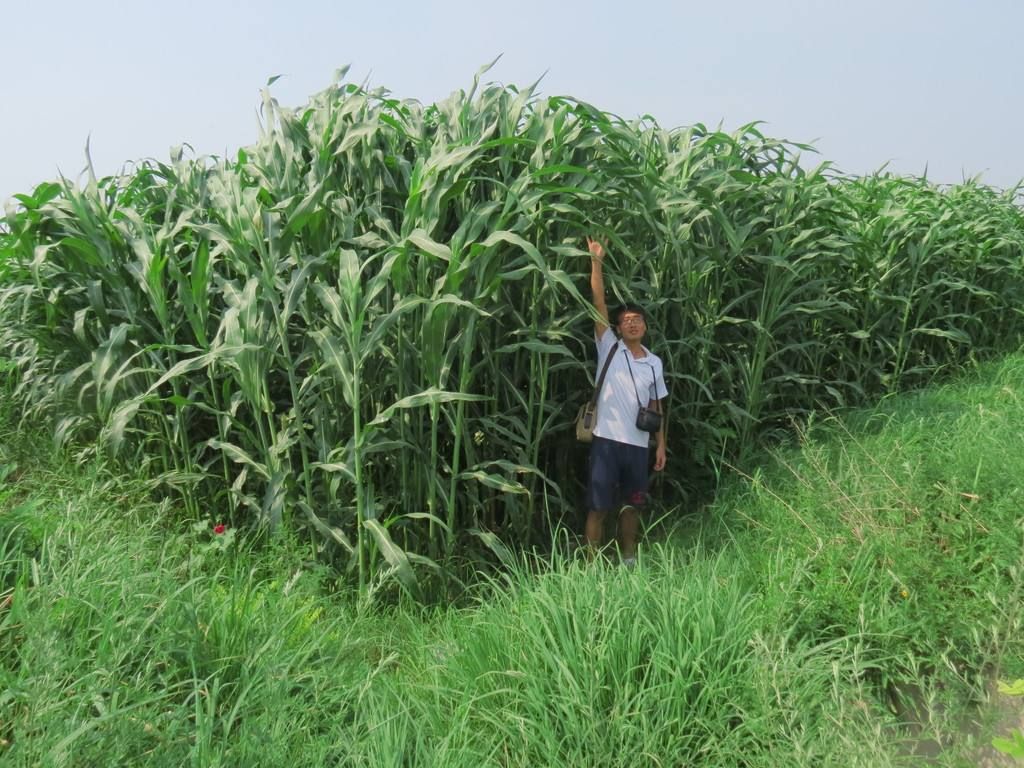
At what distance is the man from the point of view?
178 inches

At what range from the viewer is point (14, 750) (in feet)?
7.26

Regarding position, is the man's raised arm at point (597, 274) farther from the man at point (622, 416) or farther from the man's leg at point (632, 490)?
the man's leg at point (632, 490)

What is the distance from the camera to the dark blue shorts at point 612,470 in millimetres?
4547

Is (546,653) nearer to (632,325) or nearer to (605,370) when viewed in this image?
(605,370)

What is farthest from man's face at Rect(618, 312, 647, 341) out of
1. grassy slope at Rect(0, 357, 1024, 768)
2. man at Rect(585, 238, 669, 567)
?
grassy slope at Rect(0, 357, 1024, 768)

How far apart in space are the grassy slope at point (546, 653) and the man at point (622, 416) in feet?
2.45

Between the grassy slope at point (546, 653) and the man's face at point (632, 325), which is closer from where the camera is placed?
the grassy slope at point (546, 653)

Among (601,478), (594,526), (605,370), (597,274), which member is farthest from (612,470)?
(597,274)

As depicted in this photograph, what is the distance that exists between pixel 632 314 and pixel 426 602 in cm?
178

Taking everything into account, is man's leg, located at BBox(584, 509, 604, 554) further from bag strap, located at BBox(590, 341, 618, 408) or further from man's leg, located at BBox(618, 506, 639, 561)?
bag strap, located at BBox(590, 341, 618, 408)

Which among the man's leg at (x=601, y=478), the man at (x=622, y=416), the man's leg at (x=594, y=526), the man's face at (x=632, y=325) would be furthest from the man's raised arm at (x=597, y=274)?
the man's leg at (x=594, y=526)

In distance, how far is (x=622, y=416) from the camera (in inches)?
178

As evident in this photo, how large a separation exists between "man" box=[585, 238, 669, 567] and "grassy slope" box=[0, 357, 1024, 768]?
75 centimetres

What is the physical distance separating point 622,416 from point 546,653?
1.91 m
